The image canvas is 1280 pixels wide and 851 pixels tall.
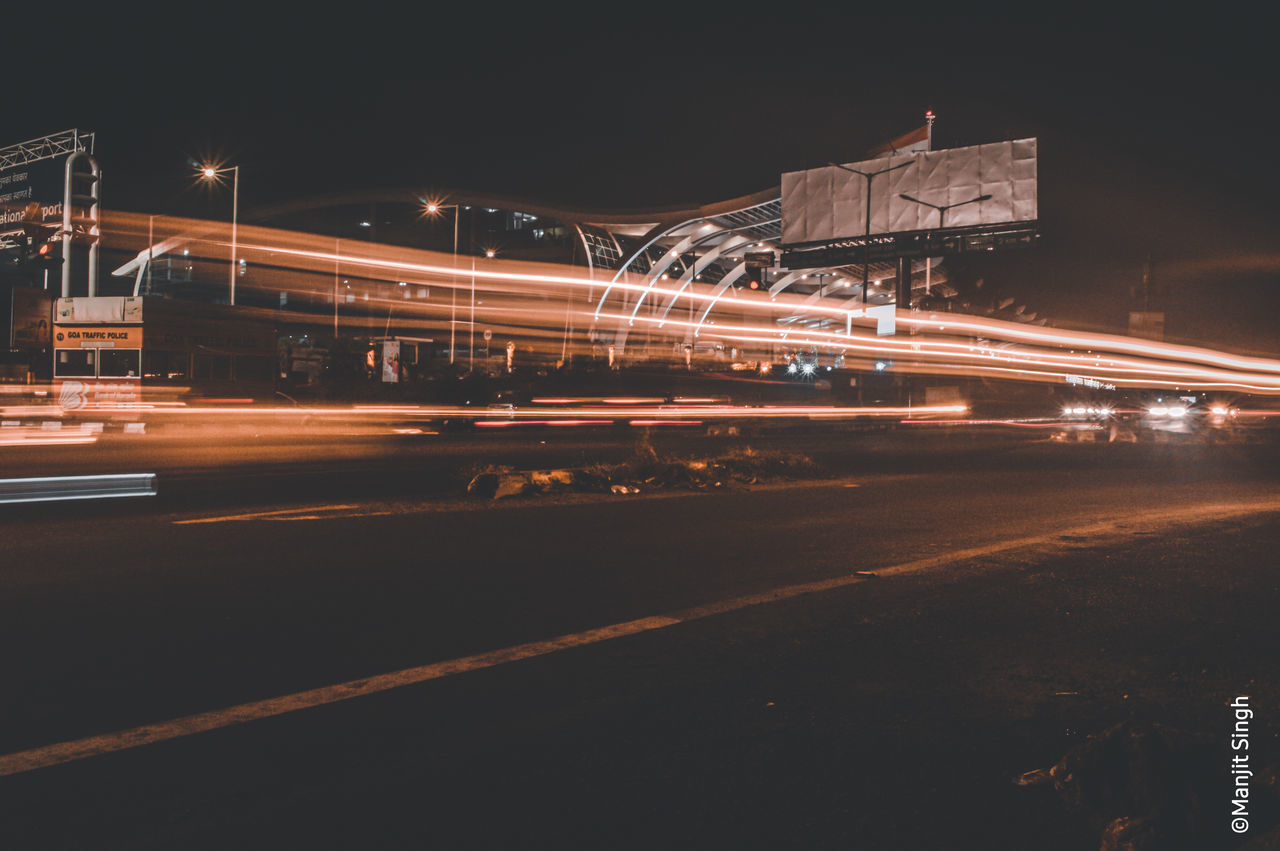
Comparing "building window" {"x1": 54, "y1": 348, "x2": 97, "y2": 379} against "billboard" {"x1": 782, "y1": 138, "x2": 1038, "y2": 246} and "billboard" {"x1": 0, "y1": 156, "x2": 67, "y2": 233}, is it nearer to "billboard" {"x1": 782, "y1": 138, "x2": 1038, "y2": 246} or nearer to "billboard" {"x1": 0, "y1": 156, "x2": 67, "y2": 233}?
"billboard" {"x1": 0, "y1": 156, "x2": 67, "y2": 233}

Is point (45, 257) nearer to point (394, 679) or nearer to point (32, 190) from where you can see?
point (32, 190)

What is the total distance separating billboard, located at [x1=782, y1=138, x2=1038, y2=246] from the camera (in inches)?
1657

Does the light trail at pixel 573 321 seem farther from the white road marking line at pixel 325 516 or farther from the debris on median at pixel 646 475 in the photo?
the white road marking line at pixel 325 516

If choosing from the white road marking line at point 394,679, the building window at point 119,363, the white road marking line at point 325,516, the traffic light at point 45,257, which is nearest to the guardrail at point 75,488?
the white road marking line at point 325,516

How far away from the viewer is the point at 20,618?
18.6 feet

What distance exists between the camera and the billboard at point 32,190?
33.6 m

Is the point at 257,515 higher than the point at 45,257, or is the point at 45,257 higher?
the point at 45,257

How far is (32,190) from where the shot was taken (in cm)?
3462

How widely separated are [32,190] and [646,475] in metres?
33.2

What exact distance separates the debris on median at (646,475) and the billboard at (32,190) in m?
29.0

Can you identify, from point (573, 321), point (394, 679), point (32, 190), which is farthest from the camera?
point (573, 321)

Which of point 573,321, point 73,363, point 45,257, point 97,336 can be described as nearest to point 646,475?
point 45,257

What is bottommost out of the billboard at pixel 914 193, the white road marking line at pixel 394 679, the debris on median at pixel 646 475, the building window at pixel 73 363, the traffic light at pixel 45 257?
the white road marking line at pixel 394 679

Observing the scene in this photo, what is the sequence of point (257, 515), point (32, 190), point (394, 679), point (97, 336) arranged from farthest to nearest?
point (32, 190)
point (97, 336)
point (257, 515)
point (394, 679)
